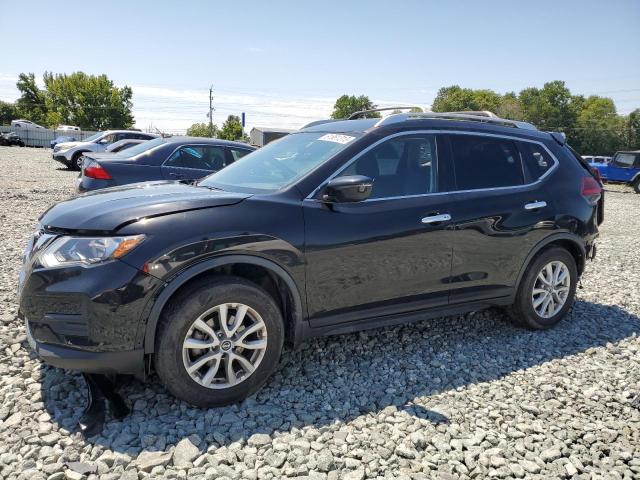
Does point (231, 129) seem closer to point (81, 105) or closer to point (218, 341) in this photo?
point (81, 105)

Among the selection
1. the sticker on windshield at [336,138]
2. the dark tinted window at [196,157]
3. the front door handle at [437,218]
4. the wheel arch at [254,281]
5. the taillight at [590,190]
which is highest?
the sticker on windshield at [336,138]

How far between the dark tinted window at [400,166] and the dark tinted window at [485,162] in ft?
0.86

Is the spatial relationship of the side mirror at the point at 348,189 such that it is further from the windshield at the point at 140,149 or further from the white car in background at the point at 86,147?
the white car in background at the point at 86,147

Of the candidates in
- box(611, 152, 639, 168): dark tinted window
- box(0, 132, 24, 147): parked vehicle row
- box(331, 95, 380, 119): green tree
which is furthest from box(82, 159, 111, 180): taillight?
box(331, 95, 380, 119): green tree

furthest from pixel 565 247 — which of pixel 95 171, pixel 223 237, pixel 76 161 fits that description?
pixel 76 161

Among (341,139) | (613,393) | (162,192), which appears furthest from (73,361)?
(613,393)

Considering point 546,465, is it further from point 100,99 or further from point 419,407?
point 100,99

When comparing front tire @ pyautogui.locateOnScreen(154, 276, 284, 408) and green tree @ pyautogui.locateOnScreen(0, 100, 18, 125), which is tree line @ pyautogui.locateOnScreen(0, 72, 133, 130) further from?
front tire @ pyautogui.locateOnScreen(154, 276, 284, 408)

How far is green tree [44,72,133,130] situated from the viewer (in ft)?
279

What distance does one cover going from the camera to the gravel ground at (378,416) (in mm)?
2629

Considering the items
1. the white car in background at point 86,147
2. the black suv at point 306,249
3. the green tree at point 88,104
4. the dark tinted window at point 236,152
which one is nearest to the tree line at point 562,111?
the green tree at point 88,104

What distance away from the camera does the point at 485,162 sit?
4246mm

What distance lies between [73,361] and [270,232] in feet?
4.40

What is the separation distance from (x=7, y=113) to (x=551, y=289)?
9860cm
